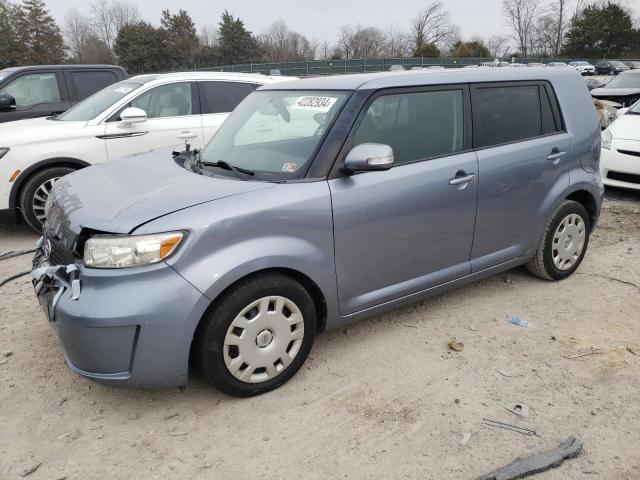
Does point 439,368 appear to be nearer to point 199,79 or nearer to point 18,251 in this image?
point 18,251

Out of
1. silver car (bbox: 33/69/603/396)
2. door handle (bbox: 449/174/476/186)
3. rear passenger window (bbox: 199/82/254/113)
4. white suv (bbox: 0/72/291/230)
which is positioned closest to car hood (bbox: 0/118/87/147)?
white suv (bbox: 0/72/291/230)

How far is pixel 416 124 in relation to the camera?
3.45 metres

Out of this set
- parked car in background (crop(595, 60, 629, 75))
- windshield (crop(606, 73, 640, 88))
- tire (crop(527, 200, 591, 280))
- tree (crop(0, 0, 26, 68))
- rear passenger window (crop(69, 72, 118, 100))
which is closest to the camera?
tire (crop(527, 200, 591, 280))

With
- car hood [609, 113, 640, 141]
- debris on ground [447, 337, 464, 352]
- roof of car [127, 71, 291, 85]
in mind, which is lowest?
debris on ground [447, 337, 464, 352]

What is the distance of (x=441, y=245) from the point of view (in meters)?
3.54

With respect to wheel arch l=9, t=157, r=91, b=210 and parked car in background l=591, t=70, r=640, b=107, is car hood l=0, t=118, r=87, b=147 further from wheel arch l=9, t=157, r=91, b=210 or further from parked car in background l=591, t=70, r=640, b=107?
parked car in background l=591, t=70, r=640, b=107

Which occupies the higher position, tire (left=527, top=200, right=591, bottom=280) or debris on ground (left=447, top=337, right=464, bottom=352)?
tire (left=527, top=200, right=591, bottom=280)

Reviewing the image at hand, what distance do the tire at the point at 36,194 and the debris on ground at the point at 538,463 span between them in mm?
5187

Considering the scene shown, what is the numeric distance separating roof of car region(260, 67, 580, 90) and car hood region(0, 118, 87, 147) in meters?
3.09

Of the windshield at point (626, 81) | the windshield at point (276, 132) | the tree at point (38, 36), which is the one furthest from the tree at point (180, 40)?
the windshield at point (276, 132)

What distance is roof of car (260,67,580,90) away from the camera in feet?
11.0

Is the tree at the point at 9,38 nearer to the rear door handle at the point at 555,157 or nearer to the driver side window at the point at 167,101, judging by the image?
the driver side window at the point at 167,101

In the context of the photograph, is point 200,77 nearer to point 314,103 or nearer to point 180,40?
point 314,103

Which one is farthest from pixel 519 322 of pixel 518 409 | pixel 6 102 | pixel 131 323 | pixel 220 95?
pixel 6 102
